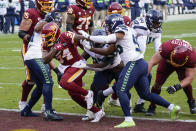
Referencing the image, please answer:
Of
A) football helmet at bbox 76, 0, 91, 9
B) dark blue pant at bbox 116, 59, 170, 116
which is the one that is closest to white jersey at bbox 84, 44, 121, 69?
dark blue pant at bbox 116, 59, 170, 116

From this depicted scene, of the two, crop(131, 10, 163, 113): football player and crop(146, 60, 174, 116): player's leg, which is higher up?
crop(131, 10, 163, 113): football player

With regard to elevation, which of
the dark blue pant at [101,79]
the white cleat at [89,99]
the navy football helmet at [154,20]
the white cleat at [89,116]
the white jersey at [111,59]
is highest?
the navy football helmet at [154,20]

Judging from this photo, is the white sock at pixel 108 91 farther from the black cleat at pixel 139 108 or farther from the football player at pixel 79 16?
the football player at pixel 79 16

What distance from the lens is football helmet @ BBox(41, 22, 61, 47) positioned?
6.71 metres

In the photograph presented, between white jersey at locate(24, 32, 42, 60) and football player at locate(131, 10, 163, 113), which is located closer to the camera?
white jersey at locate(24, 32, 42, 60)

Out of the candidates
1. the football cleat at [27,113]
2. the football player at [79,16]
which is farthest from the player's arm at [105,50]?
the football player at [79,16]

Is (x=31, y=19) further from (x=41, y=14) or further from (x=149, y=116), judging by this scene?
(x=149, y=116)

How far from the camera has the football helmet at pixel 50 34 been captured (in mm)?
6715

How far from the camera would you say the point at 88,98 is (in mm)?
6645

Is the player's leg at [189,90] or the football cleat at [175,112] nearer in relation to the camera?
the football cleat at [175,112]

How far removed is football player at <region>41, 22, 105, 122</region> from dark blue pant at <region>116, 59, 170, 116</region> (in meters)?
0.52

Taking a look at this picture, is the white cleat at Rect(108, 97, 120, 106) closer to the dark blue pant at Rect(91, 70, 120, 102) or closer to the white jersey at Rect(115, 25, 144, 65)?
the dark blue pant at Rect(91, 70, 120, 102)

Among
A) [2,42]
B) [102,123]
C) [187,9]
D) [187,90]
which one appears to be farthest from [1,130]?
[187,9]

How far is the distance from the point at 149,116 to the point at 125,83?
855mm
